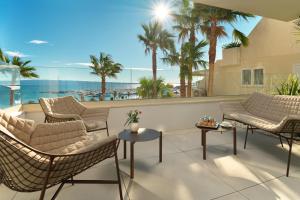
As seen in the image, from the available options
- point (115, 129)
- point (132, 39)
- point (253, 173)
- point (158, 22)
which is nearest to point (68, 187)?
point (115, 129)

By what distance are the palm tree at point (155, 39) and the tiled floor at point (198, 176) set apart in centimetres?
214

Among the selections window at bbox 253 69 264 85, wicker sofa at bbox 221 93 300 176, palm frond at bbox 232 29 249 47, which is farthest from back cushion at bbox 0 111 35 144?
palm frond at bbox 232 29 249 47

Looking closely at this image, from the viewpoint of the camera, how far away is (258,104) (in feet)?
11.5

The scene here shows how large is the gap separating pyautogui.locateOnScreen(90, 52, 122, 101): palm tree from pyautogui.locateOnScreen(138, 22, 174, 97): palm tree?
0.89 meters

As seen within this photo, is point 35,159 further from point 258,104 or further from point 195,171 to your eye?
point 258,104

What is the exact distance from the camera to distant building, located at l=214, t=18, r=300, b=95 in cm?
482

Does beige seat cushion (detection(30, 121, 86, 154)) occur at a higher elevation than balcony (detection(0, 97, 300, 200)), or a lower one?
higher

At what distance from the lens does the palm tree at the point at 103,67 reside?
149 inches

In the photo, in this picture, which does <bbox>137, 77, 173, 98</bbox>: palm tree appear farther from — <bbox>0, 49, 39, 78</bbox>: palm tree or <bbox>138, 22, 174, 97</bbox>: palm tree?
<bbox>0, 49, 39, 78</bbox>: palm tree

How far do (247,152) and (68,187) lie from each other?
2.49 meters

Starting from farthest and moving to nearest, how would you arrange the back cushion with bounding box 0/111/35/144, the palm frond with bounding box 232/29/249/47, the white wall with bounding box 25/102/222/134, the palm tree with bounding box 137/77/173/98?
the palm frond with bounding box 232/29/249/47 < the palm tree with bounding box 137/77/173/98 < the white wall with bounding box 25/102/222/134 < the back cushion with bounding box 0/111/35/144

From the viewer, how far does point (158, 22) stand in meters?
4.55

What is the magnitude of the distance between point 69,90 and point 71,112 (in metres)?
0.64

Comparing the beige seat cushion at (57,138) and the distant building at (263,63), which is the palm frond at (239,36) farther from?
the beige seat cushion at (57,138)
